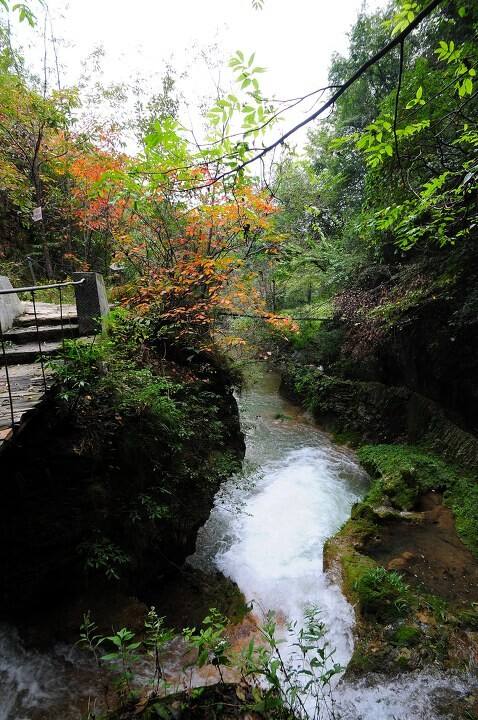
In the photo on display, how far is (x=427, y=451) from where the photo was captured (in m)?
9.03

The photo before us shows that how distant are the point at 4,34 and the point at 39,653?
1330 centimetres

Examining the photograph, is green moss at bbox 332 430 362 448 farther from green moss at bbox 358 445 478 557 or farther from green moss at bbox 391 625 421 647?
green moss at bbox 391 625 421 647

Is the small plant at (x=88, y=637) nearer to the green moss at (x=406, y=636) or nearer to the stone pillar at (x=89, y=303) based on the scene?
the stone pillar at (x=89, y=303)

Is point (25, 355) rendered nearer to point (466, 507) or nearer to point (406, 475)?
point (406, 475)

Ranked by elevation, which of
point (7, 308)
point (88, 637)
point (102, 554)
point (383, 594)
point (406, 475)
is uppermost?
point (7, 308)

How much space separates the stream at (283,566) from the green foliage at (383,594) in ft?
1.22

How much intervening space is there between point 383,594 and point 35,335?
6518mm

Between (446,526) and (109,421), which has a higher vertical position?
(109,421)

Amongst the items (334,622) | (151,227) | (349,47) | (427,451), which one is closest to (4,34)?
(151,227)

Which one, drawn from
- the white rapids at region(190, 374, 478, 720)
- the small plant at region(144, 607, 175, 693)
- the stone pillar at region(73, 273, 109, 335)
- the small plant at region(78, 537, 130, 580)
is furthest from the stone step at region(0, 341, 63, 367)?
the white rapids at region(190, 374, 478, 720)

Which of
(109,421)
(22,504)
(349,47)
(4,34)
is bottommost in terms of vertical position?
(22,504)

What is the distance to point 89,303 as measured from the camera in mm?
5102

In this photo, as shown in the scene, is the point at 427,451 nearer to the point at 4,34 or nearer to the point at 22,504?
the point at 22,504

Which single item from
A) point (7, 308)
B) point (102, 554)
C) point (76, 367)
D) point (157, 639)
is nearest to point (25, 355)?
point (76, 367)
